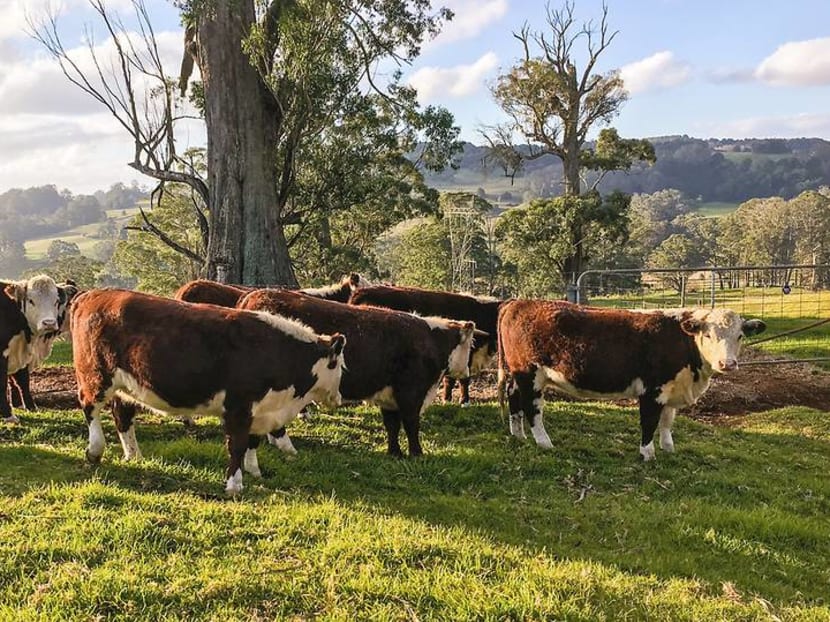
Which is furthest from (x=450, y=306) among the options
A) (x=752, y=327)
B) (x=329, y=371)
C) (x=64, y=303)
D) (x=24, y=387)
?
(x=24, y=387)

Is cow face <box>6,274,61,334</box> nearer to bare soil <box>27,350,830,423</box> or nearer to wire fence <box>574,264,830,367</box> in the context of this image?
bare soil <box>27,350,830,423</box>

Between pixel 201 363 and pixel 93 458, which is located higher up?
pixel 201 363

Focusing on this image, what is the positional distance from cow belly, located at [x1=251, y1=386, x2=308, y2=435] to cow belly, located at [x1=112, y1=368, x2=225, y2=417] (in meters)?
0.33

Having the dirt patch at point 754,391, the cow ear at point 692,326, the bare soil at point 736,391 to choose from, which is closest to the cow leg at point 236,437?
the cow ear at point 692,326

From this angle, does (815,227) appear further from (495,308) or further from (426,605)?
(426,605)

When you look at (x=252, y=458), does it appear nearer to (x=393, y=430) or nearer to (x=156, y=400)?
(x=156, y=400)

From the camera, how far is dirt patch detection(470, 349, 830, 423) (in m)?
11.6

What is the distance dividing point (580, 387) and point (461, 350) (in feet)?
5.25

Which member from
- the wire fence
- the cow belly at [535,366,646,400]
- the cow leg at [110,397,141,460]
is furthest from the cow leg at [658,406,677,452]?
the cow leg at [110,397,141,460]

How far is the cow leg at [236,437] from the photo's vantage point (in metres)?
5.83

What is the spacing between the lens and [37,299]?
29.0ft

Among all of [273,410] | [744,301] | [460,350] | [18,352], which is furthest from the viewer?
[744,301]

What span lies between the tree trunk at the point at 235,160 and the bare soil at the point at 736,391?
5304 mm

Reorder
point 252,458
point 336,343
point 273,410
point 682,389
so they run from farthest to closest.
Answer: point 682,389, point 336,343, point 252,458, point 273,410
